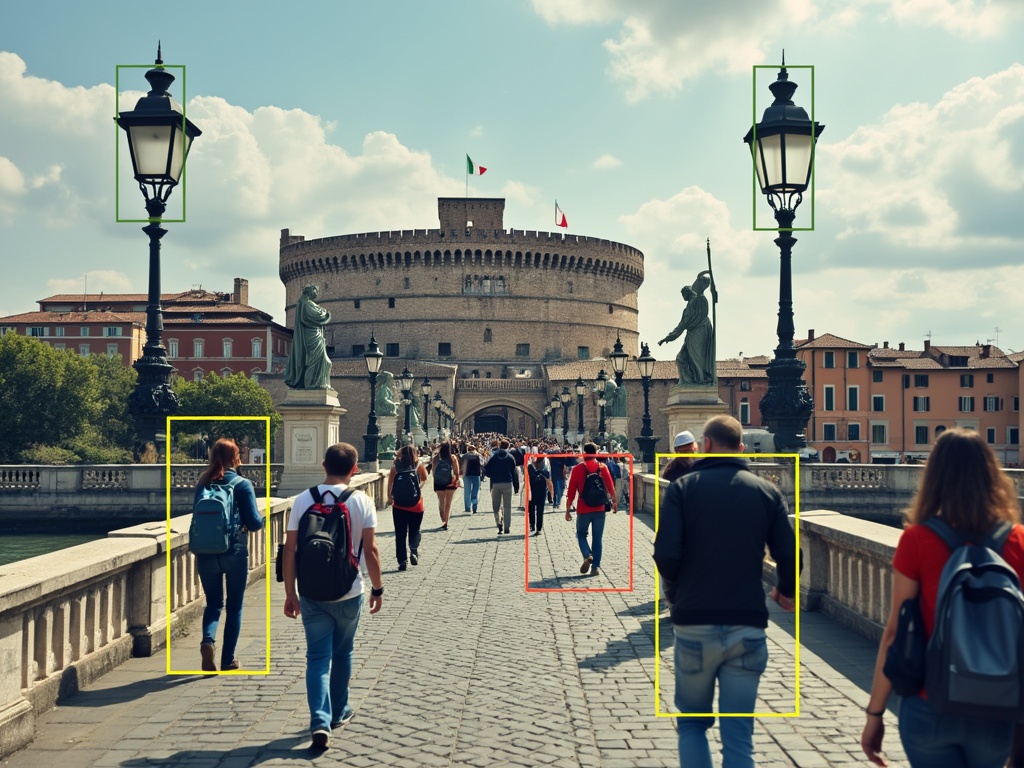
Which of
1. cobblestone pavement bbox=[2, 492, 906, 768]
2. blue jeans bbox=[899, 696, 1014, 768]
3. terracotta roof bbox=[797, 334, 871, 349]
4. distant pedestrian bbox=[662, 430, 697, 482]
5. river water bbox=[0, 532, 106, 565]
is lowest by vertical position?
river water bbox=[0, 532, 106, 565]

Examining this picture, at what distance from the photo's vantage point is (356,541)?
4852 millimetres

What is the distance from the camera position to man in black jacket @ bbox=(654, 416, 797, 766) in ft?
11.9

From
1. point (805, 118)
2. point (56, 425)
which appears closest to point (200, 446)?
point (56, 425)

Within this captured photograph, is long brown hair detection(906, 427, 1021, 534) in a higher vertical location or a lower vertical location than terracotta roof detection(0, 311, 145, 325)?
lower

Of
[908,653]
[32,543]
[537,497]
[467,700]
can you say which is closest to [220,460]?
[467,700]

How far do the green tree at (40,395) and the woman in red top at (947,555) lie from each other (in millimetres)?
50776

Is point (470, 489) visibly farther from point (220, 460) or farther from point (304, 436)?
point (220, 460)

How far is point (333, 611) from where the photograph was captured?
4.82 m

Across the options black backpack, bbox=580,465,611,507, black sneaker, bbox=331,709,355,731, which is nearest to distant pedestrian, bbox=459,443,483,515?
black backpack, bbox=580,465,611,507

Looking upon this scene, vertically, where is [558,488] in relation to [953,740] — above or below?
below

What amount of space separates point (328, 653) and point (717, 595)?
2.05 meters

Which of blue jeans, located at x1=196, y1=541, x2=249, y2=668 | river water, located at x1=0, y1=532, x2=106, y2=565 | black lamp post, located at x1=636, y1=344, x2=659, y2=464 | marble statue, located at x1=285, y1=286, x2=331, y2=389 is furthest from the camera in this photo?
black lamp post, located at x1=636, y1=344, x2=659, y2=464

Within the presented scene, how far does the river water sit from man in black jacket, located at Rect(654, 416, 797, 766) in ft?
57.4

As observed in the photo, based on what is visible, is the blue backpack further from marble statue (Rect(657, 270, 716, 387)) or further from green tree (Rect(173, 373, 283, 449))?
green tree (Rect(173, 373, 283, 449))
